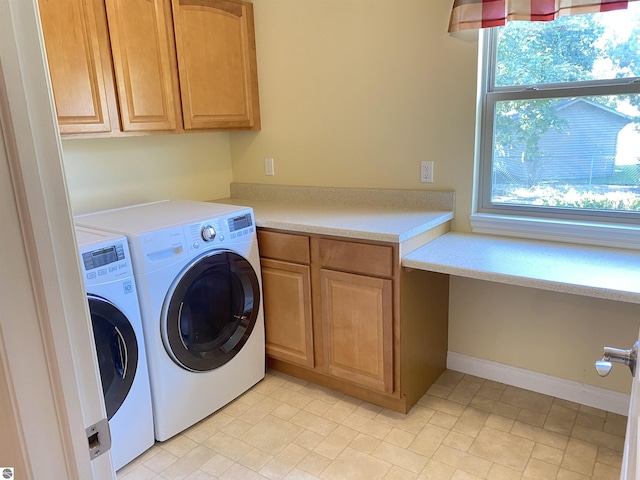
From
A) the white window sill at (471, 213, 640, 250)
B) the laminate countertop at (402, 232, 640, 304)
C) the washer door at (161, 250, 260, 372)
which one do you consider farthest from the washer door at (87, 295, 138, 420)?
the white window sill at (471, 213, 640, 250)

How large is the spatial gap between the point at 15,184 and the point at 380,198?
7.35 ft

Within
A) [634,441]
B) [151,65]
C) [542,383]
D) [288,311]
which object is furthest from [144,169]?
[634,441]

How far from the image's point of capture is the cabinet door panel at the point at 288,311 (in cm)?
239

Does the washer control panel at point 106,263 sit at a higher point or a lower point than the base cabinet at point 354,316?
higher

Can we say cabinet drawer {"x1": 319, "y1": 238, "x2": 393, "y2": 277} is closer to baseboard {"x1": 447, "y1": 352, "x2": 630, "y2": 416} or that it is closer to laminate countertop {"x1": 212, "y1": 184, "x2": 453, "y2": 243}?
laminate countertop {"x1": 212, "y1": 184, "x2": 453, "y2": 243}

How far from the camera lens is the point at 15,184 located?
0.53m

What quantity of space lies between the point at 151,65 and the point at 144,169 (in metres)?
0.62

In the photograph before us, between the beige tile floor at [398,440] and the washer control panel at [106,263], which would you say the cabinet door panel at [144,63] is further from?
the beige tile floor at [398,440]

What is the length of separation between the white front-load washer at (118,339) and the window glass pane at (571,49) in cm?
194

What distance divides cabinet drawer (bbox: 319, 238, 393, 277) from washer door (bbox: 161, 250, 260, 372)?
427 millimetres

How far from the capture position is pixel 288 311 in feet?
8.10

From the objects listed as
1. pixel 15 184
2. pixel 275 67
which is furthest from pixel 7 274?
pixel 275 67

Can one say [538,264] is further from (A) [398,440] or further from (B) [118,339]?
(B) [118,339]

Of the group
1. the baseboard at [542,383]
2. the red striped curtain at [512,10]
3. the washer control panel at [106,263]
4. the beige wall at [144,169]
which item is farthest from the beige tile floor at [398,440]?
the red striped curtain at [512,10]
